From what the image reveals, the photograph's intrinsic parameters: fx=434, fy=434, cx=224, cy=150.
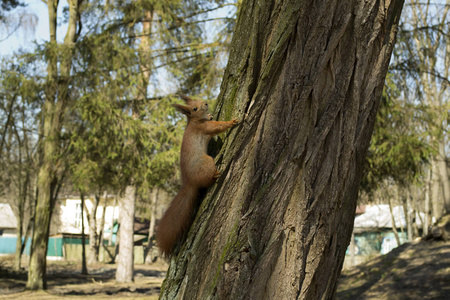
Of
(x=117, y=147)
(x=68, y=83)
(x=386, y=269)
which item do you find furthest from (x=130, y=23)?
(x=386, y=269)

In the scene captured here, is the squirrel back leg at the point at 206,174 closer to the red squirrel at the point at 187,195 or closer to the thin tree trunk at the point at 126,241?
the red squirrel at the point at 187,195

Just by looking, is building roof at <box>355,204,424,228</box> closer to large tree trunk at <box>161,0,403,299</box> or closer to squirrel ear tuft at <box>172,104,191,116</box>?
squirrel ear tuft at <box>172,104,191,116</box>

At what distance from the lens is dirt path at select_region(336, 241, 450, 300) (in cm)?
800

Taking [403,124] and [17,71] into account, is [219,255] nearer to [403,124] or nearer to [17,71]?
[403,124]

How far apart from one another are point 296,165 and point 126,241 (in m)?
16.4

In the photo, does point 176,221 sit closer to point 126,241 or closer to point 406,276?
point 406,276

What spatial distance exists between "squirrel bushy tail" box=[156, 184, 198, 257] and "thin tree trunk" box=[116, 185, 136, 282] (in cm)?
1448

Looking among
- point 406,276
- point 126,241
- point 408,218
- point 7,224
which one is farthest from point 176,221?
point 7,224

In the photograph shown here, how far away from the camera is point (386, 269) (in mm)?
9945

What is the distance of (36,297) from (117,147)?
4621 mm

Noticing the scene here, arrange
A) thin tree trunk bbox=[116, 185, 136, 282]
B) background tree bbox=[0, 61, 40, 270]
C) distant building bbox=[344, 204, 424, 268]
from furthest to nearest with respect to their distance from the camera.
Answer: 1. distant building bbox=[344, 204, 424, 268]
2. thin tree trunk bbox=[116, 185, 136, 282]
3. background tree bbox=[0, 61, 40, 270]

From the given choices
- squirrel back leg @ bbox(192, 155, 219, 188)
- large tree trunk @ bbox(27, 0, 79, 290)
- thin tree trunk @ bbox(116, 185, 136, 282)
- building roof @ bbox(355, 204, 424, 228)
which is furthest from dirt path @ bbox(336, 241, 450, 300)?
building roof @ bbox(355, 204, 424, 228)

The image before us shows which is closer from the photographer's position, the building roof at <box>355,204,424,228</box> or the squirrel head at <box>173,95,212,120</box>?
the squirrel head at <box>173,95,212,120</box>

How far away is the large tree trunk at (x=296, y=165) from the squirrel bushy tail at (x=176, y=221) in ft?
0.47
